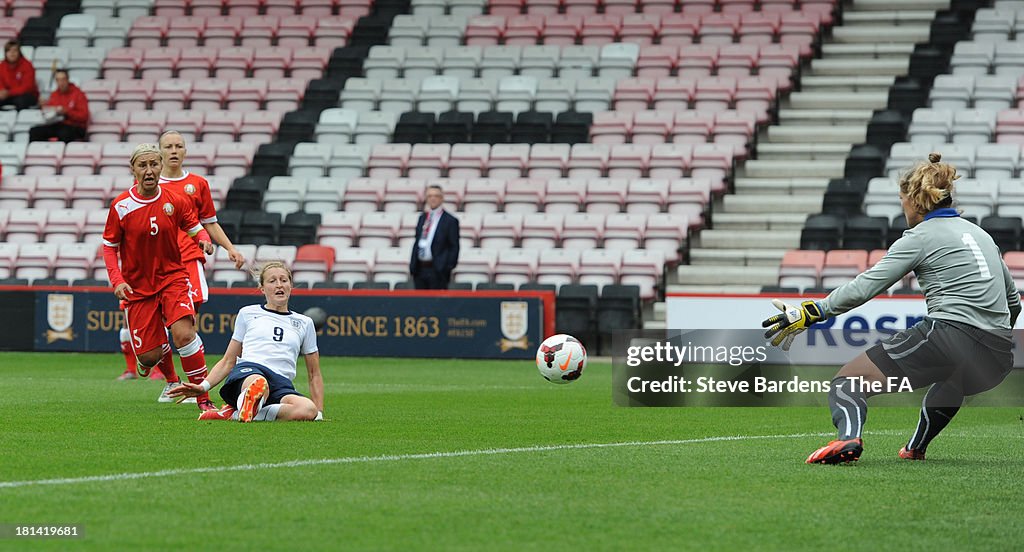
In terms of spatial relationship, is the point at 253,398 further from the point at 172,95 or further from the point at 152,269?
the point at 172,95

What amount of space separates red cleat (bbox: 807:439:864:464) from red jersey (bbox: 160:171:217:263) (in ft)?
19.6

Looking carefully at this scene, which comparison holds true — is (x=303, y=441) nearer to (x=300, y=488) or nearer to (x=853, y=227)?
(x=300, y=488)

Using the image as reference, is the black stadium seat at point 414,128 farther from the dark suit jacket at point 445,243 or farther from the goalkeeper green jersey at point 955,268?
the goalkeeper green jersey at point 955,268

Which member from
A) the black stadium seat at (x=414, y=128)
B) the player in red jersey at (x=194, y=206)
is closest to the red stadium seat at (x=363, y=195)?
the black stadium seat at (x=414, y=128)

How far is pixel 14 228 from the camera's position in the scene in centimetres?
2372

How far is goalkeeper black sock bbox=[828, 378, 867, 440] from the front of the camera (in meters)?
7.45

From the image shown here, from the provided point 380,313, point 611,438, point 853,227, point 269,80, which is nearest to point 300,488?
point 611,438

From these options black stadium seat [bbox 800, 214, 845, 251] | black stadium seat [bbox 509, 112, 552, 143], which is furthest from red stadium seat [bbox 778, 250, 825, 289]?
black stadium seat [bbox 509, 112, 552, 143]

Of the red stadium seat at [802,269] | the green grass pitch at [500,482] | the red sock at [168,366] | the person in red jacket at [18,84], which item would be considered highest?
the person in red jacket at [18,84]

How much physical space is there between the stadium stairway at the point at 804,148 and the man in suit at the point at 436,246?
297cm

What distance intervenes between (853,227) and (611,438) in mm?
12781

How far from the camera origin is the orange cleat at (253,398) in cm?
961

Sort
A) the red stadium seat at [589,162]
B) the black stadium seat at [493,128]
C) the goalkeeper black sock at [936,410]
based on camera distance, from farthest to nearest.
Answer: the black stadium seat at [493,128] < the red stadium seat at [589,162] < the goalkeeper black sock at [936,410]

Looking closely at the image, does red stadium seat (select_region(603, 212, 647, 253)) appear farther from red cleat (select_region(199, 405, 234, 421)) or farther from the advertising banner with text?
red cleat (select_region(199, 405, 234, 421))
